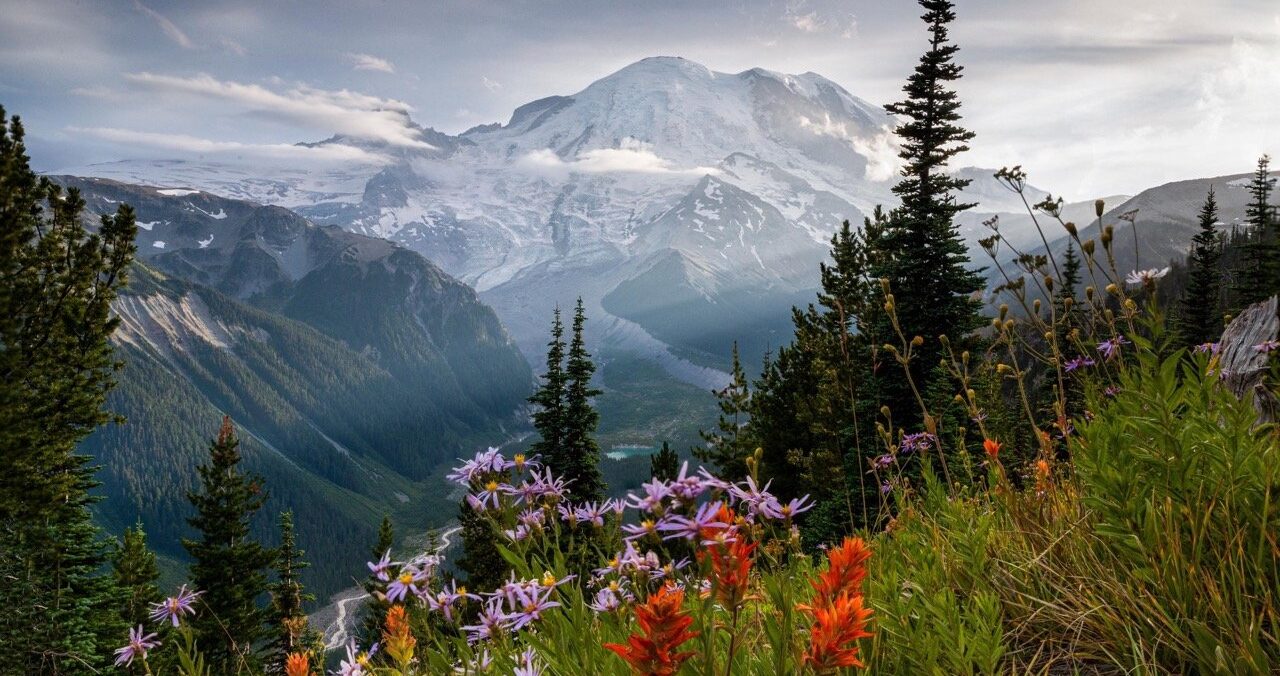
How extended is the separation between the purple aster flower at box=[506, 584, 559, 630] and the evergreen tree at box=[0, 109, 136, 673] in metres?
25.9

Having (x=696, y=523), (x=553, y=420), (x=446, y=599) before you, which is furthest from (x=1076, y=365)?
(x=553, y=420)

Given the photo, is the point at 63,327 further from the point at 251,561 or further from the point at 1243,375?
the point at 1243,375

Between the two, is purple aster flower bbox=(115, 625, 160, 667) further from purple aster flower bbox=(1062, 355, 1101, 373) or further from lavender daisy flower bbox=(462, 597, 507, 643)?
purple aster flower bbox=(1062, 355, 1101, 373)

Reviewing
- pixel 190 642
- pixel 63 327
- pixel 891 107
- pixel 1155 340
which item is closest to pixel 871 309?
pixel 891 107

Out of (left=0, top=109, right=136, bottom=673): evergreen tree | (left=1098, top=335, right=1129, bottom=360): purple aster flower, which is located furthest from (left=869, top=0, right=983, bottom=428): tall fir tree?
(left=0, top=109, right=136, bottom=673): evergreen tree

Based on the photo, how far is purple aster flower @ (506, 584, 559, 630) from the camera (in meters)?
2.22

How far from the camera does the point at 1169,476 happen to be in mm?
2170

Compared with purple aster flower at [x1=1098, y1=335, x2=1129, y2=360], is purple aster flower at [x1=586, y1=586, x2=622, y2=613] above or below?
below

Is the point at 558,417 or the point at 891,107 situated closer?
the point at 891,107

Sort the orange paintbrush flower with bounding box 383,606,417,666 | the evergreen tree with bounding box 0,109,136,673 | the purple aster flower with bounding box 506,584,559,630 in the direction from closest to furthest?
the purple aster flower with bounding box 506,584,559,630 < the orange paintbrush flower with bounding box 383,606,417,666 < the evergreen tree with bounding box 0,109,136,673

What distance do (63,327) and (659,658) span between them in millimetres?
30856

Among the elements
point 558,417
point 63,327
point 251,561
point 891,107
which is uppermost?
point 891,107

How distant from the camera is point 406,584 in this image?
2939 millimetres

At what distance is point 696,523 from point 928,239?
2553 centimetres
